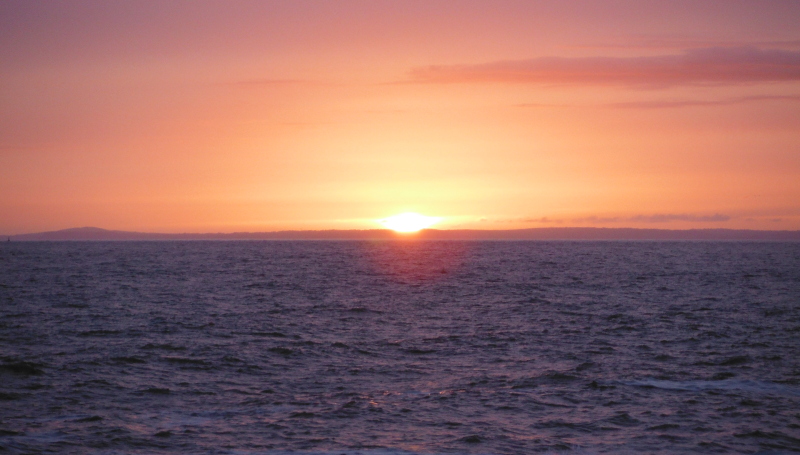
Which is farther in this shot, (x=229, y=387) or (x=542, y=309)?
(x=542, y=309)

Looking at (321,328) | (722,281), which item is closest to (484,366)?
(321,328)

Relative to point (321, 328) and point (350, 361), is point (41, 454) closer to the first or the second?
point (350, 361)

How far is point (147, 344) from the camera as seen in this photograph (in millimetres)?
33438

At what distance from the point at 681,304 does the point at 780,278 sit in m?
36.4

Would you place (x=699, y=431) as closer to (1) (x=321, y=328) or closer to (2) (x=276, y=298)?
(1) (x=321, y=328)

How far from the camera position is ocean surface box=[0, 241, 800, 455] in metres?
18.9

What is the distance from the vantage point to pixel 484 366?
28422 mm

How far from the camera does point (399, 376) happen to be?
26.7m

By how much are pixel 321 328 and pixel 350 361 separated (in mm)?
10176

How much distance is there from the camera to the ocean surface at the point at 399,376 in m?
18.9

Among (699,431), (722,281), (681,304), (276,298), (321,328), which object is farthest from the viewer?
(722,281)

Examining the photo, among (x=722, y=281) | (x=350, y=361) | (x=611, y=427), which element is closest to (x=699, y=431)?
(x=611, y=427)

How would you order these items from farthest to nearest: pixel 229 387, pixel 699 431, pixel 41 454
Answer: pixel 229 387 < pixel 699 431 < pixel 41 454

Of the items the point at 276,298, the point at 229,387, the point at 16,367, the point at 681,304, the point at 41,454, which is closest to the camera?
the point at 41,454
